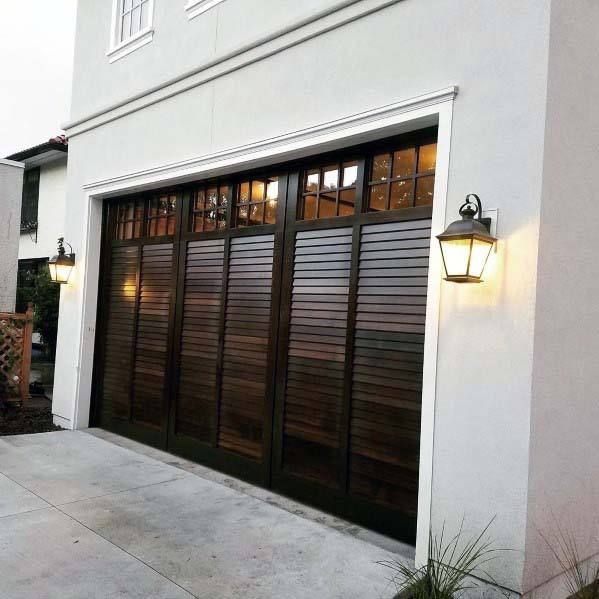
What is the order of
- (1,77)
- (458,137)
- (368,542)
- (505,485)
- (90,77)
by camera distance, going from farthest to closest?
(1,77), (90,77), (368,542), (458,137), (505,485)

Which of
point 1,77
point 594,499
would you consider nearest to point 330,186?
point 594,499

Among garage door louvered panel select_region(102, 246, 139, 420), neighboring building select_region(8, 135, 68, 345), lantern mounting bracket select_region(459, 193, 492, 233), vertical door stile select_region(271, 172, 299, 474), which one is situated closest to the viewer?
lantern mounting bracket select_region(459, 193, 492, 233)

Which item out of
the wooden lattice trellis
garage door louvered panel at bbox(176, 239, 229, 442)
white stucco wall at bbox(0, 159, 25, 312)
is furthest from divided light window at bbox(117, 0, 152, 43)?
white stucco wall at bbox(0, 159, 25, 312)

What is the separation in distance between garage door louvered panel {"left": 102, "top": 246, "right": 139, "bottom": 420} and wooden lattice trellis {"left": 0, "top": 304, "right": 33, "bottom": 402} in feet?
5.72

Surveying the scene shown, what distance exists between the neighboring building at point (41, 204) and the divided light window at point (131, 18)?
6.58 metres

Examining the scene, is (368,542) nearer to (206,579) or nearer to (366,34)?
(206,579)

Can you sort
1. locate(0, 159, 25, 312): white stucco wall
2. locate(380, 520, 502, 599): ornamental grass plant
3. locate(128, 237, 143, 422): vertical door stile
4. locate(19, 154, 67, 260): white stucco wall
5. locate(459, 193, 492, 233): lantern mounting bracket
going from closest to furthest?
1. locate(380, 520, 502, 599): ornamental grass plant
2. locate(459, 193, 492, 233): lantern mounting bracket
3. locate(128, 237, 143, 422): vertical door stile
4. locate(0, 159, 25, 312): white stucco wall
5. locate(19, 154, 67, 260): white stucco wall

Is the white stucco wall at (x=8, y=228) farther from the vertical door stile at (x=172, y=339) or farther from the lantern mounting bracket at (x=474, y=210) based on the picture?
the lantern mounting bracket at (x=474, y=210)

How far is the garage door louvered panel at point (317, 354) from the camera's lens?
4309 millimetres

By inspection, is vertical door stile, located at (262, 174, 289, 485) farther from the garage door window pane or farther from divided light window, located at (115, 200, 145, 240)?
divided light window, located at (115, 200, 145, 240)

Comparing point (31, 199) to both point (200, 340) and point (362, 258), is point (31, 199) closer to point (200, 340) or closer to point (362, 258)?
point (200, 340)

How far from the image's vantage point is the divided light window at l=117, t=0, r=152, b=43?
21.0ft

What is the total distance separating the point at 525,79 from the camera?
3154 mm

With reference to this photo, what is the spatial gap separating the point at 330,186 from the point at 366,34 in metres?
1.13
